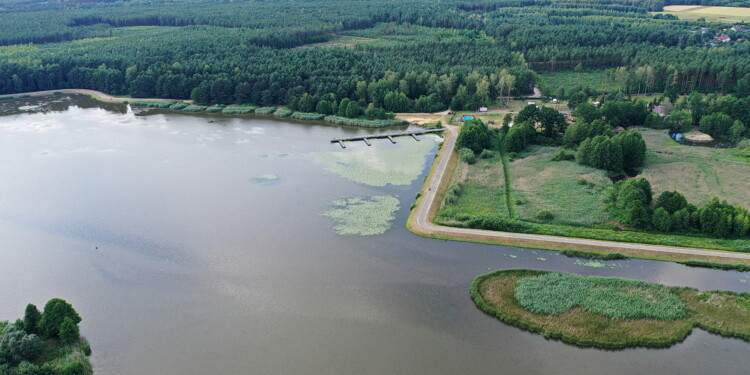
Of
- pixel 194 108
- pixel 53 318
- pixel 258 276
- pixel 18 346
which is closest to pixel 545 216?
pixel 258 276

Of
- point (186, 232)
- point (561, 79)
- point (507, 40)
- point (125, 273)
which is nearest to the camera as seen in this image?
point (125, 273)

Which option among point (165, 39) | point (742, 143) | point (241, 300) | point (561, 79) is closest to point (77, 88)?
point (165, 39)

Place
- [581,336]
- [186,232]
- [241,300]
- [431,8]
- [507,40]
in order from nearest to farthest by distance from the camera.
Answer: [581,336]
[241,300]
[186,232]
[507,40]
[431,8]

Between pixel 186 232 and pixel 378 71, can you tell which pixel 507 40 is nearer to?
pixel 378 71

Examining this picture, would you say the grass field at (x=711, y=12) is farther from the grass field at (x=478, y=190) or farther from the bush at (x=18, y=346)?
the bush at (x=18, y=346)

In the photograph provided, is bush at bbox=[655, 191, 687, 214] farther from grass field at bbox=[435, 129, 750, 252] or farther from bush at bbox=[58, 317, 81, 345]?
bush at bbox=[58, 317, 81, 345]

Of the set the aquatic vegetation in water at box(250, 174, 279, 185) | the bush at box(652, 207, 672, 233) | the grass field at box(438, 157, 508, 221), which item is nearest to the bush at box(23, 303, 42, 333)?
the aquatic vegetation in water at box(250, 174, 279, 185)

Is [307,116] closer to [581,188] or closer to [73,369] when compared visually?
[581,188]
